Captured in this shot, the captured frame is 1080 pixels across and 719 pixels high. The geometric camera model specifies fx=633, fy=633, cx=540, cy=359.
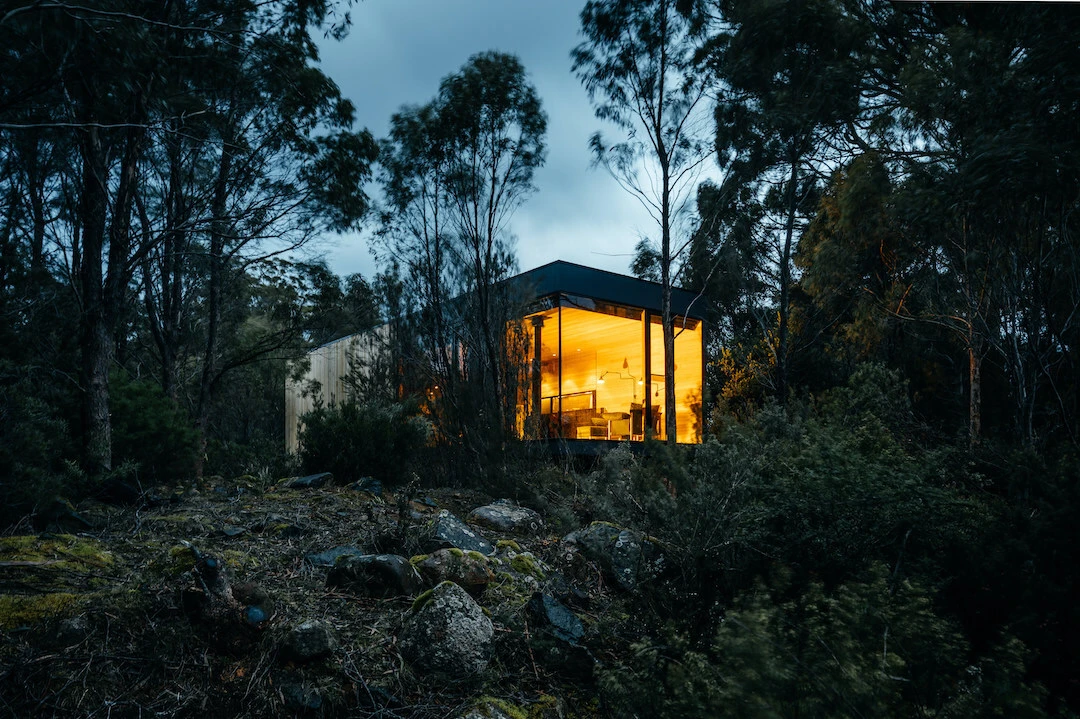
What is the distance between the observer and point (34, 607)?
2.23 meters

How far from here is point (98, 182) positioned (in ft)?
21.6

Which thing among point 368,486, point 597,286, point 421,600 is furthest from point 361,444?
point 597,286

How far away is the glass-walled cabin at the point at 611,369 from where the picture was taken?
12.0m

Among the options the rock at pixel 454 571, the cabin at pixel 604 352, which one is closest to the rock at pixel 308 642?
the rock at pixel 454 571

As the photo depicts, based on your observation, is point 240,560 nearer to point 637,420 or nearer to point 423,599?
point 423,599

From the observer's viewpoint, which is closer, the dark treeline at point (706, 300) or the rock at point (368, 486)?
the dark treeline at point (706, 300)

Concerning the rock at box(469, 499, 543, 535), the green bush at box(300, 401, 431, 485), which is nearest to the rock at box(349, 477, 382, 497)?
the green bush at box(300, 401, 431, 485)

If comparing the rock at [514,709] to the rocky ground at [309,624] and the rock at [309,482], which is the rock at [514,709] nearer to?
the rocky ground at [309,624]

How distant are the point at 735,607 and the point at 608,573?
43.2 inches

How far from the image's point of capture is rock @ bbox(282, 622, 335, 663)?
210 cm

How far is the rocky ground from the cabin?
6.13 meters

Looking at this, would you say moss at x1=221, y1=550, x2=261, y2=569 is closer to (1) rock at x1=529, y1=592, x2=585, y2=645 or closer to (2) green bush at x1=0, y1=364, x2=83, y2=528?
(1) rock at x1=529, y1=592, x2=585, y2=645

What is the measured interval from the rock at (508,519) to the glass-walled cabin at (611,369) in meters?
6.29

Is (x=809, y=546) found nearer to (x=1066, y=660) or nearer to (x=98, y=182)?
(x=1066, y=660)
